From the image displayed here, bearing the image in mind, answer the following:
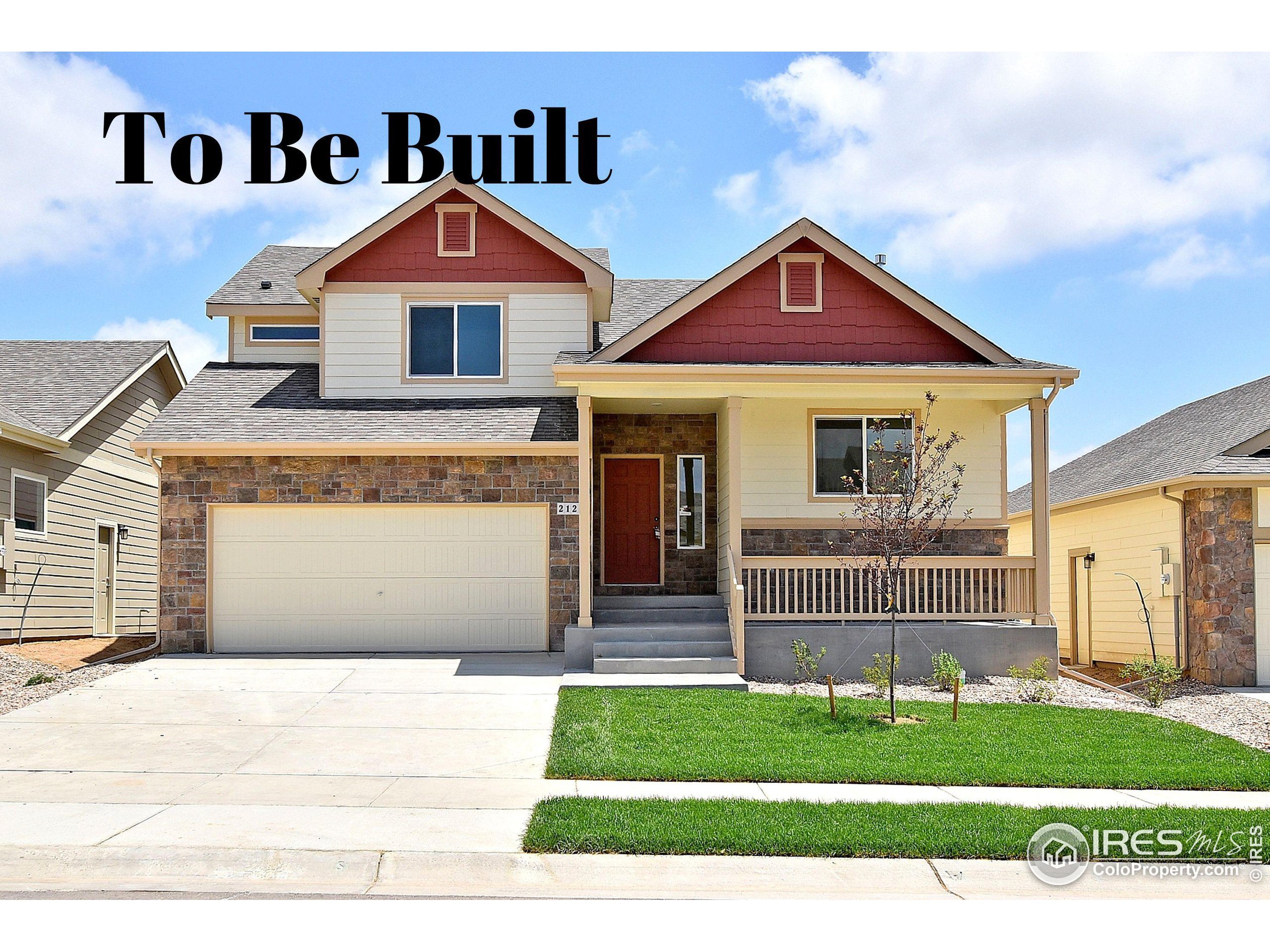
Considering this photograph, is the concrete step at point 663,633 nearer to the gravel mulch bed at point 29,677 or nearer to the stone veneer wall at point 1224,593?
the gravel mulch bed at point 29,677

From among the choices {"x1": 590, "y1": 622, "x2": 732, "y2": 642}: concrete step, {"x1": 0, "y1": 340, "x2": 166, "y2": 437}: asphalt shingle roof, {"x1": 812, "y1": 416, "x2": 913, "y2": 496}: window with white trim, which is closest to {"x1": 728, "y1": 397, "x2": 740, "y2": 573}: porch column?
{"x1": 590, "y1": 622, "x2": 732, "y2": 642}: concrete step

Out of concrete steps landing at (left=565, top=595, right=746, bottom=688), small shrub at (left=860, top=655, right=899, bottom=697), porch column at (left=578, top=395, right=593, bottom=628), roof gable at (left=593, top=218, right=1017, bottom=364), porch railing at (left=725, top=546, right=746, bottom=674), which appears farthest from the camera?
roof gable at (left=593, top=218, right=1017, bottom=364)

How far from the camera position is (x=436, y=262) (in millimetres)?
16766

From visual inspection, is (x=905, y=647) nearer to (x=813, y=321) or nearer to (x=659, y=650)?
(x=659, y=650)

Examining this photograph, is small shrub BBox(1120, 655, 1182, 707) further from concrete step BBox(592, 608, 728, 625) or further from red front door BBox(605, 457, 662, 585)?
red front door BBox(605, 457, 662, 585)

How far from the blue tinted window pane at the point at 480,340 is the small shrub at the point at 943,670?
7642 millimetres

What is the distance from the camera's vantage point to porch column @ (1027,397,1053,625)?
13.9m

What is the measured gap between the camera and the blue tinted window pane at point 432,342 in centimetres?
1678

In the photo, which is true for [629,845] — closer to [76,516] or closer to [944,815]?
[944,815]

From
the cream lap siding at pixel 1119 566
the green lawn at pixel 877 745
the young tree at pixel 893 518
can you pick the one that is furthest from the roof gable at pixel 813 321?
the green lawn at pixel 877 745

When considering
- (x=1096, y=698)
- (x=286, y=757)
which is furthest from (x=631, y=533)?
(x=286, y=757)

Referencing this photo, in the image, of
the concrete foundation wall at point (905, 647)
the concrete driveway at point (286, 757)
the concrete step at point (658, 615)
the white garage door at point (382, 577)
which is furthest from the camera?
the white garage door at point (382, 577)

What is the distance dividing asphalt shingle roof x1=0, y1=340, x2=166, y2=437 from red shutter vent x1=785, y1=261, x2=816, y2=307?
11.4m

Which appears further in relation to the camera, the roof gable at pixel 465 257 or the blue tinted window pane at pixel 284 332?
the blue tinted window pane at pixel 284 332
